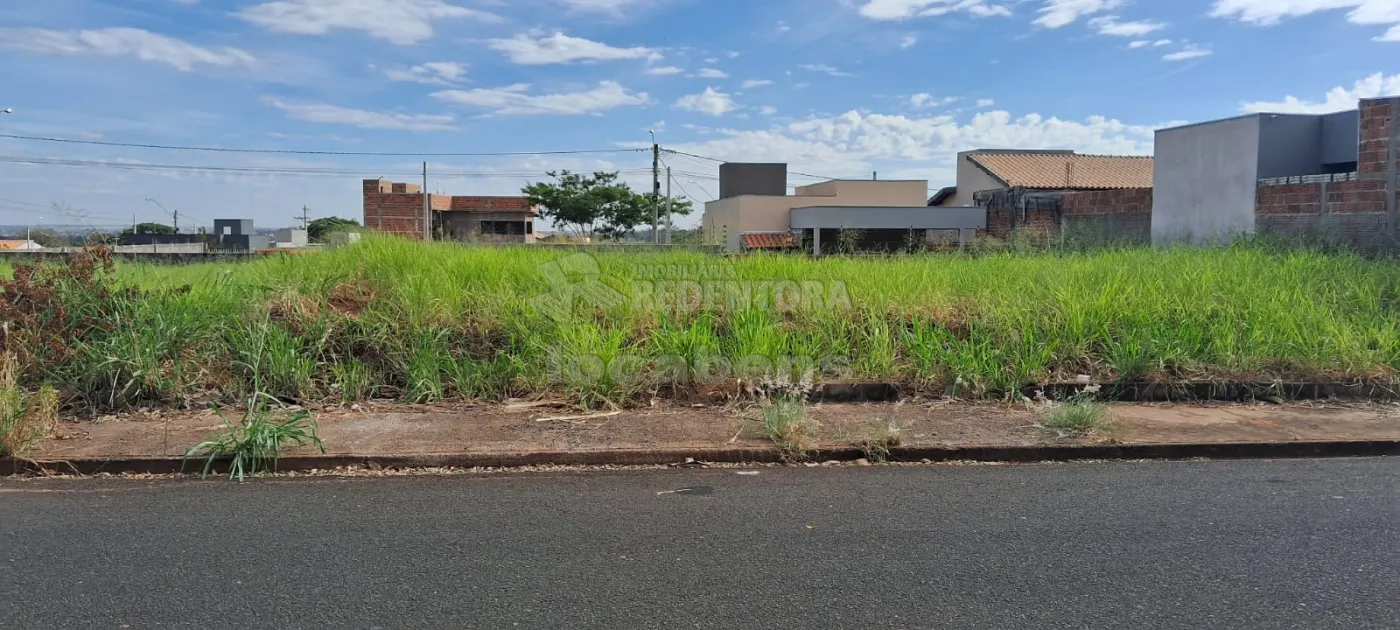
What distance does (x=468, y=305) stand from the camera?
8.09 meters

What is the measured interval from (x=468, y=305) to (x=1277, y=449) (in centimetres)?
681

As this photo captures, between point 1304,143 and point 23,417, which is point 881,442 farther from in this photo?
point 1304,143

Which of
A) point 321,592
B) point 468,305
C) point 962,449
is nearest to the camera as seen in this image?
point 321,592

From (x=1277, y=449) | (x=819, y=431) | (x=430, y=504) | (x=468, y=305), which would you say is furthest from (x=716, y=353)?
(x=1277, y=449)

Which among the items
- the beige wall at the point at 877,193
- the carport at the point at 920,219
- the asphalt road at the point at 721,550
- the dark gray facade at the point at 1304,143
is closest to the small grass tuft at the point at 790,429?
the asphalt road at the point at 721,550

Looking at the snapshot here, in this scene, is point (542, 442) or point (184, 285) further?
point (184, 285)

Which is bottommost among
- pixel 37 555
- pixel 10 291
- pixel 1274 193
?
pixel 37 555

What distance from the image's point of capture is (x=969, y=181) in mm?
41000

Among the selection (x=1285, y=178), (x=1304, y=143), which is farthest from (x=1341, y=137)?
(x=1285, y=178)

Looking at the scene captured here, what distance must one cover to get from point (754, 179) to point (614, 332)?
4321cm

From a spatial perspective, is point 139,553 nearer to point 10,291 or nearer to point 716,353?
point 716,353

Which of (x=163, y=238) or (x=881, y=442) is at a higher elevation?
(x=163, y=238)

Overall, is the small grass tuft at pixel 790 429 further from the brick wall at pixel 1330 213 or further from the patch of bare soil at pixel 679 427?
the brick wall at pixel 1330 213

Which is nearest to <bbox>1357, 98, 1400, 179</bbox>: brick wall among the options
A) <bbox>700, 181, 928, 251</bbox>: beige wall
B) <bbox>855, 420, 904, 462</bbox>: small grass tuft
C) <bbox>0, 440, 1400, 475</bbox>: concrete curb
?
<bbox>0, 440, 1400, 475</bbox>: concrete curb
